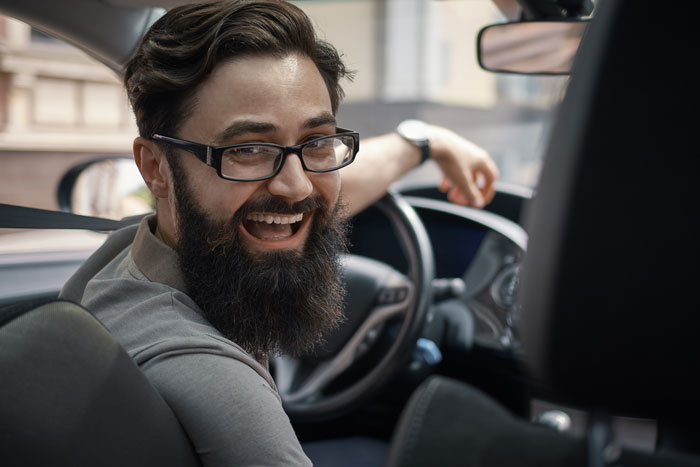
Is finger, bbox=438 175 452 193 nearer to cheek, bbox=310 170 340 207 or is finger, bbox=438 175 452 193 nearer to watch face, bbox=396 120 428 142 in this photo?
watch face, bbox=396 120 428 142

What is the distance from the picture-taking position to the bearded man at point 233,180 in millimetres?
1540

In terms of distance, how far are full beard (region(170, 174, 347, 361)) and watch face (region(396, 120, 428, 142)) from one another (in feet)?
3.19

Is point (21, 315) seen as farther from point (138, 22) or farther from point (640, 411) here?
point (138, 22)

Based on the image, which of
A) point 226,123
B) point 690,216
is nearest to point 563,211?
point 690,216

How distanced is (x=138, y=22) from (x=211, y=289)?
4.05 ft

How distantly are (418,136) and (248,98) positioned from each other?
52.7 inches

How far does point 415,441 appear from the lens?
82 centimetres

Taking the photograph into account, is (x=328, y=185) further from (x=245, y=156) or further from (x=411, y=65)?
(x=411, y=65)

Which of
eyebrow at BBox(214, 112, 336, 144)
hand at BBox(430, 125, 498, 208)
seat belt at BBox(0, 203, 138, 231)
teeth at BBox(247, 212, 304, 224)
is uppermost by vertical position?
eyebrow at BBox(214, 112, 336, 144)

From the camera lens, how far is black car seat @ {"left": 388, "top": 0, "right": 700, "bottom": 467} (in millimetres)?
678

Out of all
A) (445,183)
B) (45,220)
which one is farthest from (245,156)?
(445,183)

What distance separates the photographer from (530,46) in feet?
7.73

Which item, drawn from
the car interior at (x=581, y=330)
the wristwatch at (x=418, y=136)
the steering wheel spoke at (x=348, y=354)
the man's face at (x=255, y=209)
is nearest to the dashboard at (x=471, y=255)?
the steering wheel spoke at (x=348, y=354)

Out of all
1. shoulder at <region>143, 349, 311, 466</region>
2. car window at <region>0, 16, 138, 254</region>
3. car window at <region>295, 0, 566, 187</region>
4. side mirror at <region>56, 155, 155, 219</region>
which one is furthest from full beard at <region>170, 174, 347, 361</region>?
car window at <region>295, 0, 566, 187</region>
